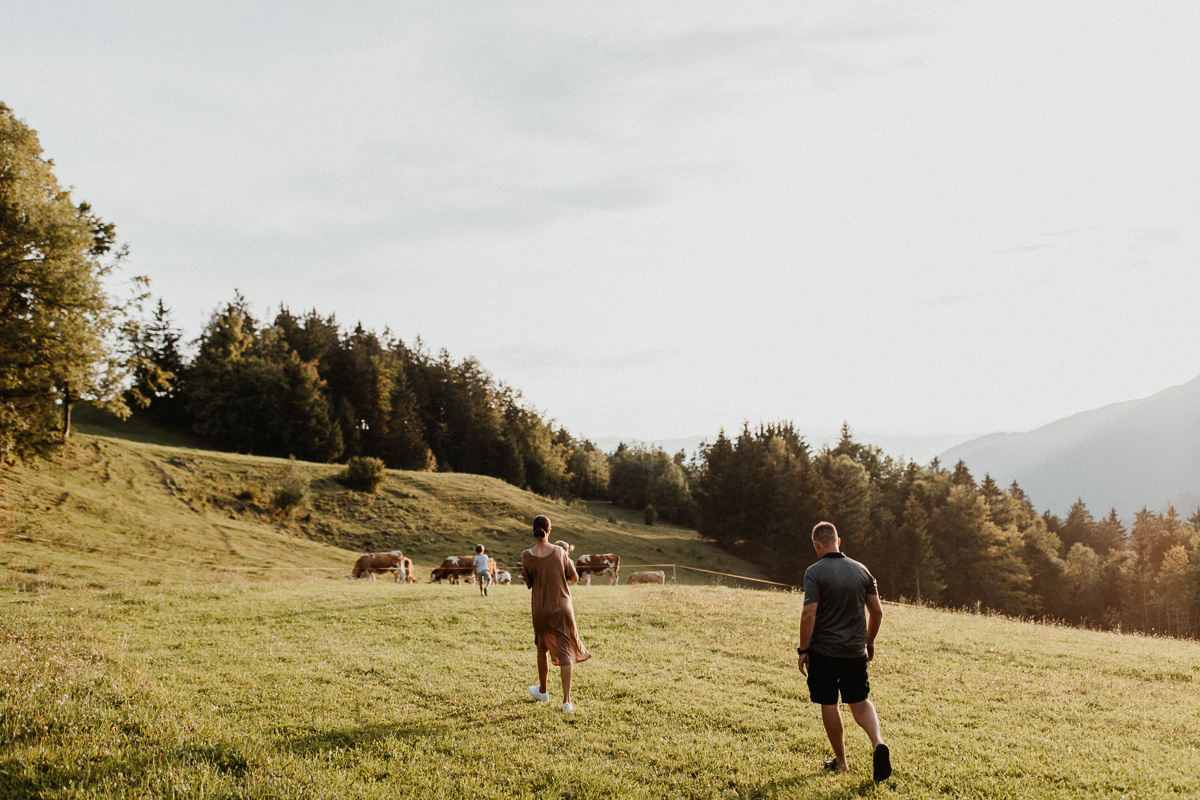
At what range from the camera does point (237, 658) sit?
12227 millimetres

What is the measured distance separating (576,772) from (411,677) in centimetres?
513

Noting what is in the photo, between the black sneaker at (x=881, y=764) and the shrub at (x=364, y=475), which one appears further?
the shrub at (x=364, y=475)

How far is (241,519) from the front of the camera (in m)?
40.2

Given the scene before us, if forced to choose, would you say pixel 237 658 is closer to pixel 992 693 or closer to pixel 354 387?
pixel 992 693

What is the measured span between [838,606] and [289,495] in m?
43.3

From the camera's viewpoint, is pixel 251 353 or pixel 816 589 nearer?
pixel 816 589

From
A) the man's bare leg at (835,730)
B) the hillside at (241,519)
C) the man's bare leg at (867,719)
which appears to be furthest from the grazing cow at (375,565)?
the man's bare leg at (867,719)

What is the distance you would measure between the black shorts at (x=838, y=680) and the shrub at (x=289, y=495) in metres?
43.0

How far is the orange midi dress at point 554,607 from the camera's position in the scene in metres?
9.41

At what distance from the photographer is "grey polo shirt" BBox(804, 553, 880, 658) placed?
23.8 ft

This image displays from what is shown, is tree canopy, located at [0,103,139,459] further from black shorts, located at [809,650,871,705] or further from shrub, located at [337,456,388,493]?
black shorts, located at [809,650,871,705]

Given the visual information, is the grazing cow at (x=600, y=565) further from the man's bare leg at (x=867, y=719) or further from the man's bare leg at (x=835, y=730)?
the man's bare leg at (x=867, y=719)

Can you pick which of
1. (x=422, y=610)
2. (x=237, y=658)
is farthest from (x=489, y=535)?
(x=237, y=658)

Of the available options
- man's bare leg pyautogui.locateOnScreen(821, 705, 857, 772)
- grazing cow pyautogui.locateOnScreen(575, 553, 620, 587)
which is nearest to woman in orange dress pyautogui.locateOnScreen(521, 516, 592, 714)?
man's bare leg pyautogui.locateOnScreen(821, 705, 857, 772)
